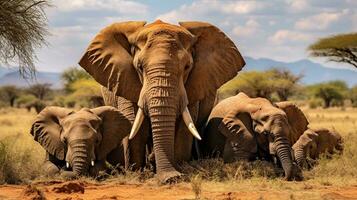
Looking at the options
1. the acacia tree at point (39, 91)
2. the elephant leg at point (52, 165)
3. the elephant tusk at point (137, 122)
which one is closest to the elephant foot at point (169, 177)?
the elephant tusk at point (137, 122)

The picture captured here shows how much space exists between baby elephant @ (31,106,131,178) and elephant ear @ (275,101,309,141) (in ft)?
8.72

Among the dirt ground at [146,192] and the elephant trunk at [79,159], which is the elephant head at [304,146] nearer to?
the dirt ground at [146,192]

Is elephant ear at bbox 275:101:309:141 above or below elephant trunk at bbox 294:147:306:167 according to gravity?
above

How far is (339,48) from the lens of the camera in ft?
94.2

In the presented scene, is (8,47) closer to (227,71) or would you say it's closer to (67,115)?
(67,115)

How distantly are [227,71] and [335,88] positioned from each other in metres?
50.9

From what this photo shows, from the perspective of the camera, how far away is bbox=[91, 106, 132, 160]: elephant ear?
10.9 metres

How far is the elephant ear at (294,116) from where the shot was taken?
11.6 m

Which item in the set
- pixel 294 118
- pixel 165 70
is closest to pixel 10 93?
pixel 294 118

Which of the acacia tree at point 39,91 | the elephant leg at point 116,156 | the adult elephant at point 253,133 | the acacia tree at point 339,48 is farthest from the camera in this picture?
the acacia tree at point 39,91

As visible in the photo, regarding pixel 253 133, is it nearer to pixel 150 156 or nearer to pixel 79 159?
pixel 150 156

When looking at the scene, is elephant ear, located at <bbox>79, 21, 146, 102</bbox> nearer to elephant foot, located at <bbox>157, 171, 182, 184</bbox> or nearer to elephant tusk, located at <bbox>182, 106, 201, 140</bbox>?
elephant tusk, located at <bbox>182, 106, 201, 140</bbox>

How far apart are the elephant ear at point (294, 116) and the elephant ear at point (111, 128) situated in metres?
2.62

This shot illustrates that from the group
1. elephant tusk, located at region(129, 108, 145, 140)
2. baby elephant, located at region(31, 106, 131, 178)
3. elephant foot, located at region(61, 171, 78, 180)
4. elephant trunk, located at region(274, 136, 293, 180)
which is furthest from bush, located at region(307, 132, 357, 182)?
elephant foot, located at region(61, 171, 78, 180)
